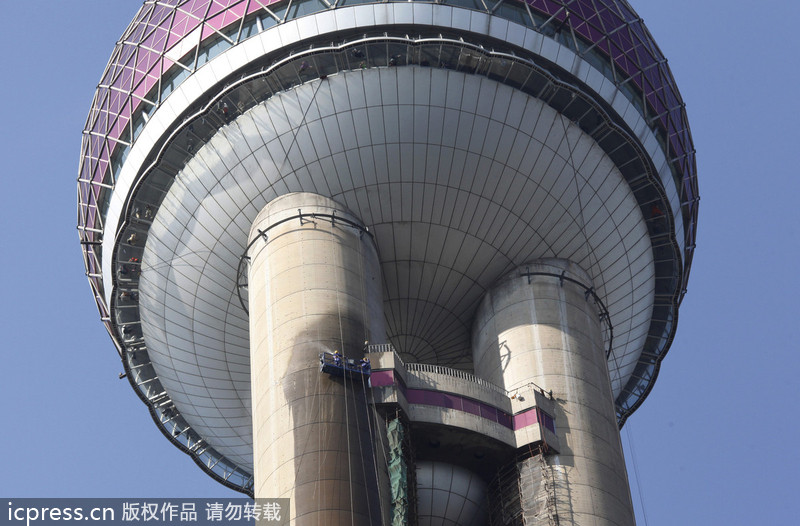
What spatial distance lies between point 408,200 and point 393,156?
2.06 meters

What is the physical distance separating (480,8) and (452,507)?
2027 centimetres

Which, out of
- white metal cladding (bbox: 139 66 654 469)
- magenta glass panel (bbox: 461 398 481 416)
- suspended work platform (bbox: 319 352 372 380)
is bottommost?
magenta glass panel (bbox: 461 398 481 416)

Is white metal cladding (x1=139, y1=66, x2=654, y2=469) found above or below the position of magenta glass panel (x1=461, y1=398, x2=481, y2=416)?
above

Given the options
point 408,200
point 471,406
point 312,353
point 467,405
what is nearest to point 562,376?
point 471,406

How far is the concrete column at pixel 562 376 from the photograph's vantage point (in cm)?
4597

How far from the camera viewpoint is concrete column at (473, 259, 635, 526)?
1810 inches

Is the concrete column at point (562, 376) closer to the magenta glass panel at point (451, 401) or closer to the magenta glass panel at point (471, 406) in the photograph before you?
the magenta glass panel at point (471, 406)

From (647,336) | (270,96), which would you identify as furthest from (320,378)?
(647,336)

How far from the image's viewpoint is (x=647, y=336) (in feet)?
191

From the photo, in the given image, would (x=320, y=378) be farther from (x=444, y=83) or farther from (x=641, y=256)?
(x=641, y=256)

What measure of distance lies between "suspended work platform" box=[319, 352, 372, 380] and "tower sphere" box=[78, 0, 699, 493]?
24.7 feet

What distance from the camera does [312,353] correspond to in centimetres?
4475

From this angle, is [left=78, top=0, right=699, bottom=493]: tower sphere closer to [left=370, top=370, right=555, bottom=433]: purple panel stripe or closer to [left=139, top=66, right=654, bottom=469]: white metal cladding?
[left=139, top=66, right=654, bottom=469]: white metal cladding

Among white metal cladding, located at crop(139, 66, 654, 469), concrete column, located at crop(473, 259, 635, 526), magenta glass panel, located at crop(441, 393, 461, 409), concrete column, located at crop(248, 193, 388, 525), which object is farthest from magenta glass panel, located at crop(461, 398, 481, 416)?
white metal cladding, located at crop(139, 66, 654, 469)
